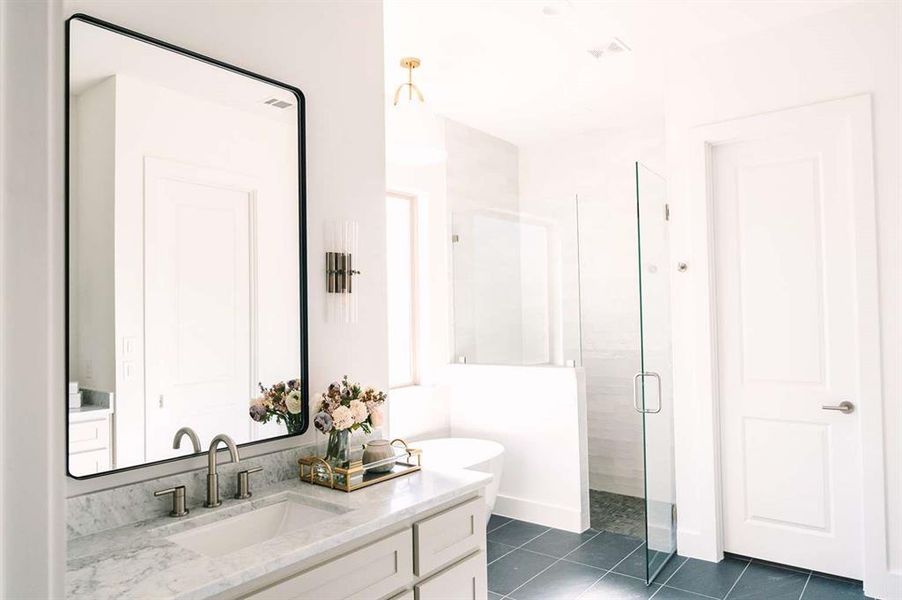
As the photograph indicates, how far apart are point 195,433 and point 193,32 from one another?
47.4 inches

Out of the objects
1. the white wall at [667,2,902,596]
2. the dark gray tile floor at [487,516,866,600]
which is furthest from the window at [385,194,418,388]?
the white wall at [667,2,902,596]

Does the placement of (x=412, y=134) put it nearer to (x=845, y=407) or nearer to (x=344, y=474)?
(x=344, y=474)

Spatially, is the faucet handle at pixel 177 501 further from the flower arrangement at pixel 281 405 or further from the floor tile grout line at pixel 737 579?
the floor tile grout line at pixel 737 579

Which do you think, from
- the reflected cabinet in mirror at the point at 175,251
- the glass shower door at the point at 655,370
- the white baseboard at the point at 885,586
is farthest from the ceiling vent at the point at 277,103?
the white baseboard at the point at 885,586

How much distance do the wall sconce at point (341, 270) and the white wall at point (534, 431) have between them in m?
1.94

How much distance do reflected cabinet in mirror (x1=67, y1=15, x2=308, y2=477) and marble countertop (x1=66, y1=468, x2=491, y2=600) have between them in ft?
0.63

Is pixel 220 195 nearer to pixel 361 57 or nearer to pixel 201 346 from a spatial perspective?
pixel 201 346

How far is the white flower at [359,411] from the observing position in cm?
200

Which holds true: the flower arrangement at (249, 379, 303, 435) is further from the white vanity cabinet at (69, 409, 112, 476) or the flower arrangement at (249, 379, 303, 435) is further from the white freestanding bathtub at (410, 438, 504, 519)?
the white freestanding bathtub at (410, 438, 504, 519)

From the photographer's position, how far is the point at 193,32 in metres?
1.80

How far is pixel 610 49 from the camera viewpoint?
3197 mm

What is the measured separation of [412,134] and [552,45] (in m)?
1.22

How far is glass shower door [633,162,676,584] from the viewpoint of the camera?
9.87 ft

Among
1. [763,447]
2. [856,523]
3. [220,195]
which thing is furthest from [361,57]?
[856,523]
